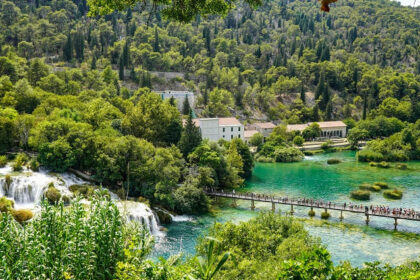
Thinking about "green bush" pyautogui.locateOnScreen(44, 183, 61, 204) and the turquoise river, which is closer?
the turquoise river

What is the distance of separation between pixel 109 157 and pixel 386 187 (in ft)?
114

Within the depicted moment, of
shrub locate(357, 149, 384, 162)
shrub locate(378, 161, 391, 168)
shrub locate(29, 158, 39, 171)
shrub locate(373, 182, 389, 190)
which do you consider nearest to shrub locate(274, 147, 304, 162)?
shrub locate(357, 149, 384, 162)

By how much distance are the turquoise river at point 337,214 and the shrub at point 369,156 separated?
7.31 feet

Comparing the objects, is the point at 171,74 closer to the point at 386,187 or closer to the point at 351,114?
the point at 351,114

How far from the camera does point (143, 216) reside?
3475cm

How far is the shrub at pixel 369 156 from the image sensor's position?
6962 centimetres

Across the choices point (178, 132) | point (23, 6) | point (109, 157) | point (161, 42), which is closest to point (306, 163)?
point (178, 132)

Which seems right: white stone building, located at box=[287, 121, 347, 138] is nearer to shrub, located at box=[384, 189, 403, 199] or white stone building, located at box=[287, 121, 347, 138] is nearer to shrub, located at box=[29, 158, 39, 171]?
shrub, located at box=[384, 189, 403, 199]

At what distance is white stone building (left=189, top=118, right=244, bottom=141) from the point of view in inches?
2574

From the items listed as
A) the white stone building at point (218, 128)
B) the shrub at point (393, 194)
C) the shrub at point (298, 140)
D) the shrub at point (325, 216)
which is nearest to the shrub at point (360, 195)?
the shrub at point (393, 194)

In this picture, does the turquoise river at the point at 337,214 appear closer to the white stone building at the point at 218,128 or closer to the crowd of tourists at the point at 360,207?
the crowd of tourists at the point at 360,207

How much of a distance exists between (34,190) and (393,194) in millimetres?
39039

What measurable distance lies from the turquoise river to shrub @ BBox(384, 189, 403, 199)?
2.39 ft

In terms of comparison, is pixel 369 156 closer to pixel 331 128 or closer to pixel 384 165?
pixel 384 165
